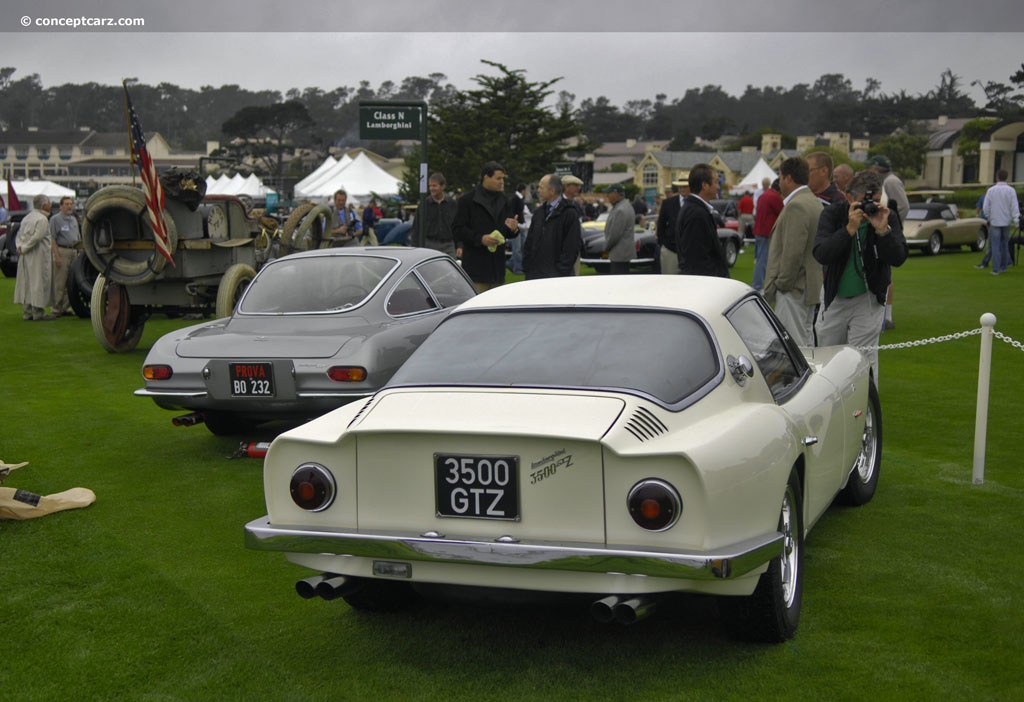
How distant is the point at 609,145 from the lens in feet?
628

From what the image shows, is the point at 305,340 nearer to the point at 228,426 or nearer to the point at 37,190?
the point at 228,426

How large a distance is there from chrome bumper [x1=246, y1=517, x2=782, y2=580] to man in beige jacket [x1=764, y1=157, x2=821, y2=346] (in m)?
4.77

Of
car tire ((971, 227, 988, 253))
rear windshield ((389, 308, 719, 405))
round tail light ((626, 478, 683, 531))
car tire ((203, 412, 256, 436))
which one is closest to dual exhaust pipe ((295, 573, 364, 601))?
rear windshield ((389, 308, 719, 405))

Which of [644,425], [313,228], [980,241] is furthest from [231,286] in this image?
[980,241]

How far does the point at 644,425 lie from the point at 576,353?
0.66m

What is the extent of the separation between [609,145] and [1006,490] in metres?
189

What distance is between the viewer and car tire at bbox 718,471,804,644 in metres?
4.12

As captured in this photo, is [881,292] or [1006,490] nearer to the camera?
[1006,490]

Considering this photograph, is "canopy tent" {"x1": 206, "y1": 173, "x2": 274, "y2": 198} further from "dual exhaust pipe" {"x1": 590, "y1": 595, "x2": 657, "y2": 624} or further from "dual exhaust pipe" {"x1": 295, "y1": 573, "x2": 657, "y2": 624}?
"dual exhaust pipe" {"x1": 590, "y1": 595, "x2": 657, "y2": 624}

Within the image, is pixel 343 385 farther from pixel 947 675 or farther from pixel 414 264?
pixel 947 675

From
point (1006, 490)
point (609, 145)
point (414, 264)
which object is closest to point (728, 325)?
point (1006, 490)

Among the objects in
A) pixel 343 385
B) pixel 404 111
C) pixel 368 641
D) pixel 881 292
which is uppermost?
pixel 404 111

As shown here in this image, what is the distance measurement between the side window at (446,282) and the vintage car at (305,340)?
0.01m

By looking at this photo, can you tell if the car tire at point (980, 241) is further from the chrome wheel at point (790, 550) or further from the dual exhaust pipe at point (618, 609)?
the dual exhaust pipe at point (618, 609)
